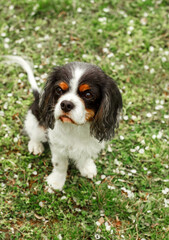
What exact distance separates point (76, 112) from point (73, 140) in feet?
1.85

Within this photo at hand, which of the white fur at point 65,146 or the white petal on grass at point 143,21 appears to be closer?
the white fur at point 65,146

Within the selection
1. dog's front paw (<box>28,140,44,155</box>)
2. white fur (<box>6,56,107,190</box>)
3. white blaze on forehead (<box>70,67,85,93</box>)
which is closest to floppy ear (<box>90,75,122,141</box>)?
white fur (<box>6,56,107,190</box>)

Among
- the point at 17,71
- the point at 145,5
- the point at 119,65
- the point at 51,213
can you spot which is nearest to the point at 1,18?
the point at 17,71

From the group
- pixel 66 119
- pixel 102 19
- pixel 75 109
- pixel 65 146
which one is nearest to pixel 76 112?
pixel 75 109

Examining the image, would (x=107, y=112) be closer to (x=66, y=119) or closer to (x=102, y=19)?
(x=66, y=119)

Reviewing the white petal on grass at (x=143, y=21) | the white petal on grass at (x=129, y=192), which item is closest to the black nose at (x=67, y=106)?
the white petal on grass at (x=129, y=192)

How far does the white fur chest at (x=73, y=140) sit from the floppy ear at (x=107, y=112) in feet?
0.41

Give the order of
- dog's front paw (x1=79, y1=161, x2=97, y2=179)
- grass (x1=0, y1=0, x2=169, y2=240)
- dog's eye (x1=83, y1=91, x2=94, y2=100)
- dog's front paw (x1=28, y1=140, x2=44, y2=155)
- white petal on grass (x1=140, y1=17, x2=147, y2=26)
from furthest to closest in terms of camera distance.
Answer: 1. white petal on grass (x1=140, y1=17, x2=147, y2=26)
2. dog's front paw (x1=28, y1=140, x2=44, y2=155)
3. dog's front paw (x1=79, y1=161, x2=97, y2=179)
4. grass (x1=0, y1=0, x2=169, y2=240)
5. dog's eye (x1=83, y1=91, x2=94, y2=100)

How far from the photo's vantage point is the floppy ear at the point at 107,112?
2844mm

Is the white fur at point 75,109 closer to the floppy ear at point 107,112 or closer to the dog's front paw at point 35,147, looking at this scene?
the floppy ear at point 107,112

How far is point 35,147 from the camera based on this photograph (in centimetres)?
391

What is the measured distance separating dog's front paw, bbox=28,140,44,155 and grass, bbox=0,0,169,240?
0.07 meters

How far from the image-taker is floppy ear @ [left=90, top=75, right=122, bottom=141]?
9.33ft

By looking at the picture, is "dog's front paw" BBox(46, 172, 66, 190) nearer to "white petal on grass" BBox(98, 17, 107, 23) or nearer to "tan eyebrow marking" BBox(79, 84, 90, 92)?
"tan eyebrow marking" BBox(79, 84, 90, 92)
